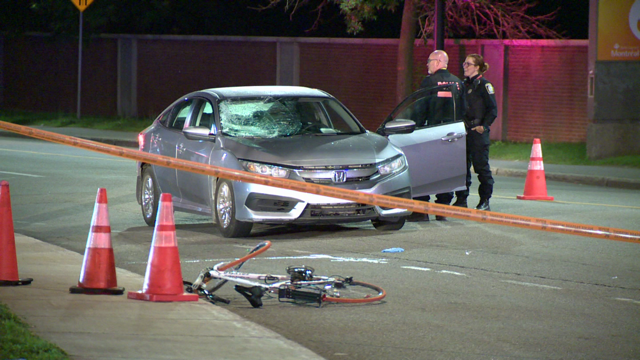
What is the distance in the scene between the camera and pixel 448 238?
10.9m

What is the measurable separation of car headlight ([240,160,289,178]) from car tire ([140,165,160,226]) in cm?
173

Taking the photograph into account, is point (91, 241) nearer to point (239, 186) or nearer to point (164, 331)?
point (164, 331)

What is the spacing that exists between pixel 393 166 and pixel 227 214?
5.67ft

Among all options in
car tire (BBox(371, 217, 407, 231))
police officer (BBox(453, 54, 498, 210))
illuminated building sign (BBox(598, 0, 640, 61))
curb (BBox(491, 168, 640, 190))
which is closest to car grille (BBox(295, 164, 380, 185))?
car tire (BBox(371, 217, 407, 231))

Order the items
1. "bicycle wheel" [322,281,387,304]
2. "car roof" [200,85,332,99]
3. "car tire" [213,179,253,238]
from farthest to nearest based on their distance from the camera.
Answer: "car roof" [200,85,332,99], "car tire" [213,179,253,238], "bicycle wheel" [322,281,387,304]

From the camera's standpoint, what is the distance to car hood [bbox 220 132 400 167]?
10.4m

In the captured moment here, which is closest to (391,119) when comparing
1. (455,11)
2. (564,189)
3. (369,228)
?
(369,228)

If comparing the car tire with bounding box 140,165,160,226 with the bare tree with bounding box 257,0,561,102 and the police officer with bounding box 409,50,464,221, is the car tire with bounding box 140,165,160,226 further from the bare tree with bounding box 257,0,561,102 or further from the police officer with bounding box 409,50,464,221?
the bare tree with bounding box 257,0,561,102

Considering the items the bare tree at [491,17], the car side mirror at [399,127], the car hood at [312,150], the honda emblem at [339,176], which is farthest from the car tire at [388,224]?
the bare tree at [491,17]

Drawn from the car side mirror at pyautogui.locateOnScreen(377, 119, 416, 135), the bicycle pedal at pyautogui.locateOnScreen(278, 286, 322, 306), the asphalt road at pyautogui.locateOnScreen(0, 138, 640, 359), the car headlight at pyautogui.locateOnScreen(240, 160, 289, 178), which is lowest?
the asphalt road at pyautogui.locateOnScreen(0, 138, 640, 359)

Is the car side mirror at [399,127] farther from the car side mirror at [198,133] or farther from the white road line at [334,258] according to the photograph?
the white road line at [334,258]

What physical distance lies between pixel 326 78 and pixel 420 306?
20.7 metres

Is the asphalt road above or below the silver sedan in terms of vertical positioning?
below

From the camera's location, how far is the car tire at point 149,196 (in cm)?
1172
